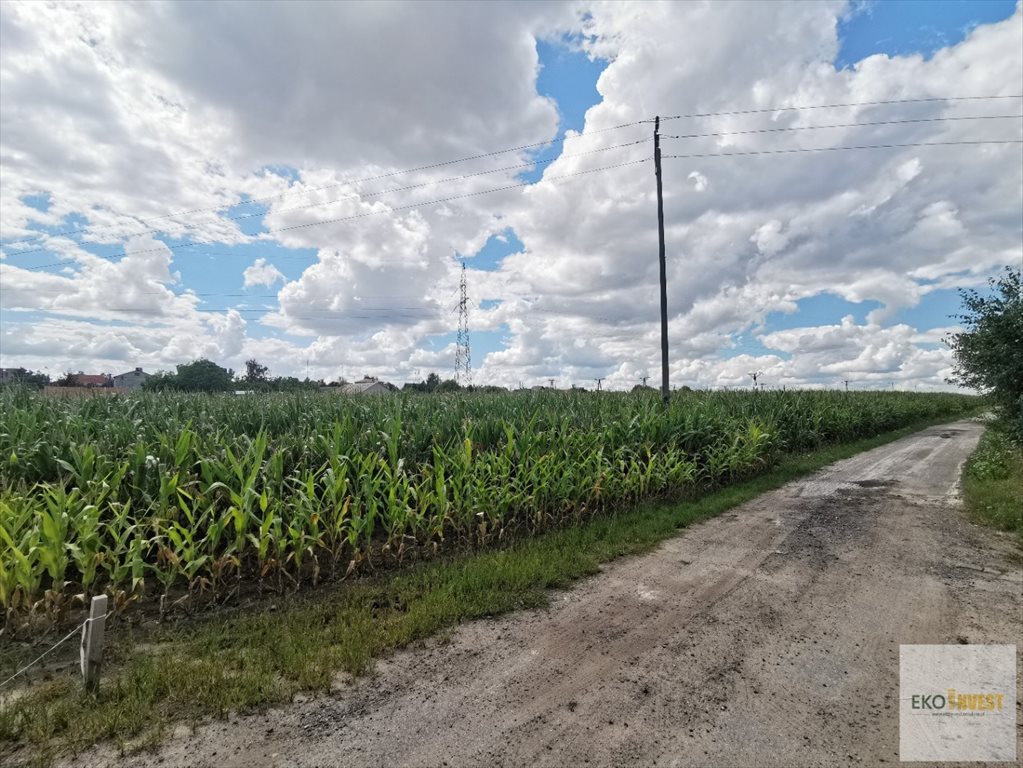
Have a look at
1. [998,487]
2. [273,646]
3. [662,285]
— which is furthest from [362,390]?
[998,487]

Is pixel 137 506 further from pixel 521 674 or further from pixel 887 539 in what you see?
pixel 887 539

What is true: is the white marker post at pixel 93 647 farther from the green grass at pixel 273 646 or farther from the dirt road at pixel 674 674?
the dirt road at pixel 674 674

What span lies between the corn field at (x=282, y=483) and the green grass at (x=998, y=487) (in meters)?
3.88

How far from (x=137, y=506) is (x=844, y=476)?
13820mm

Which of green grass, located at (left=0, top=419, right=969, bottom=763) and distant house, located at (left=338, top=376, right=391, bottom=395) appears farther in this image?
distant house, located at (left=338, top=376, right=391, bottom=395)

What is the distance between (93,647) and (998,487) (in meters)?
12.7

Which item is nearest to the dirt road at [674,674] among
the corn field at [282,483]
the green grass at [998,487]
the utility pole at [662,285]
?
the green grass at [998,487]

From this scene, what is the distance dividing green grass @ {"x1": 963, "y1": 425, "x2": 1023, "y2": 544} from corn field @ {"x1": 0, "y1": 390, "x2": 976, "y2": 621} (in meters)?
3.88

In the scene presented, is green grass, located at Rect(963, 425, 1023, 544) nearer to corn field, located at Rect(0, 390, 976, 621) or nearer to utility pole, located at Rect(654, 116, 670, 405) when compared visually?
corn field, located at Rect(0, 390, 976, 621)

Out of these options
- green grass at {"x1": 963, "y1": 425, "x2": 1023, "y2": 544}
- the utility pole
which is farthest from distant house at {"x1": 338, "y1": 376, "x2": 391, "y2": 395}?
green grass at {"x1": 963, "y1": 425, "x2": 1023, "y2": 544}

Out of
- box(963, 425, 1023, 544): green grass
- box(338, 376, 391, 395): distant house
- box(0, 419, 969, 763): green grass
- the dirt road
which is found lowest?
the dirt road

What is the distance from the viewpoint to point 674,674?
341cm

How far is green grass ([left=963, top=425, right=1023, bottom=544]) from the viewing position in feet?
24.3

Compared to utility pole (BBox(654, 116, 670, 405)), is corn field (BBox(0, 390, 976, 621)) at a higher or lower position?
lower
